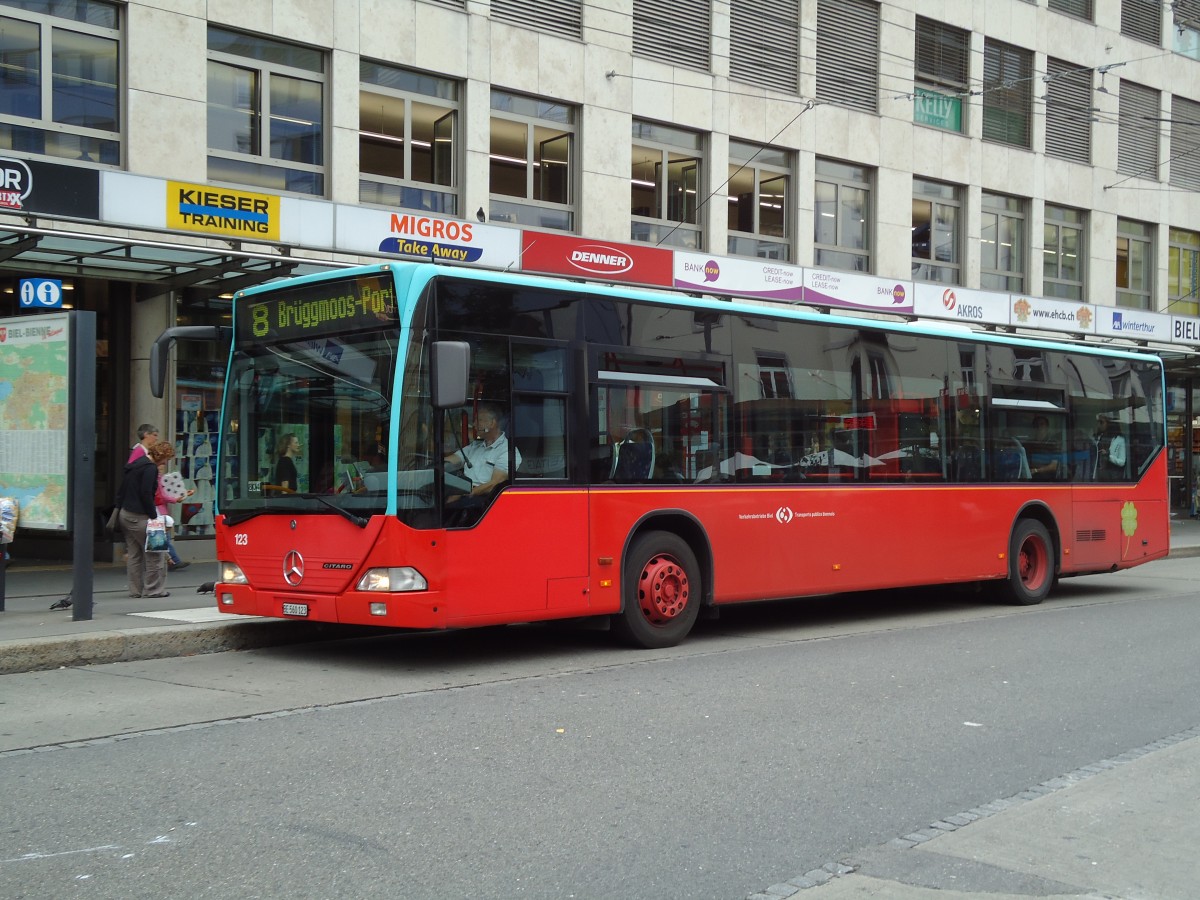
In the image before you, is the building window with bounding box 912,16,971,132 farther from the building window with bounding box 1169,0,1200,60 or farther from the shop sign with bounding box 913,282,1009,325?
the building window with bounding box 1169,0,1200,60

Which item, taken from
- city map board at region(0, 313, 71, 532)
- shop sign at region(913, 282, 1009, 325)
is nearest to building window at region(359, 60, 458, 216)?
city map board at region(0, 313, 71, 532)

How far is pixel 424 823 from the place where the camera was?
213 inches

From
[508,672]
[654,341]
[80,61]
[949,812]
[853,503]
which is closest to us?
[949,812]

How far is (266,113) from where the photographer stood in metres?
17.2

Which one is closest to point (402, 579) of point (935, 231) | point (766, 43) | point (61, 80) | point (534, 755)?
point (534, 755)

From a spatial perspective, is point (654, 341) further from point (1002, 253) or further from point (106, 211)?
point (1002, 253)

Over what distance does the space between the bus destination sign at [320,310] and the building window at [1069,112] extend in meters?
23.7

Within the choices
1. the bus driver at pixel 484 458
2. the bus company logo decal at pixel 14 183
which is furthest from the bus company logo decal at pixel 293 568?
the bus company logo decal at pixel 14 183

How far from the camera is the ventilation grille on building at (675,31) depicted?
2138 cm

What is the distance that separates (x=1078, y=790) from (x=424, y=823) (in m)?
3.21

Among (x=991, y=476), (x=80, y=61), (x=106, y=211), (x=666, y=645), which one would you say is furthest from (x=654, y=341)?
(x=80, y=61)

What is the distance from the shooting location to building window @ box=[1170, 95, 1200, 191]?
3206 cm

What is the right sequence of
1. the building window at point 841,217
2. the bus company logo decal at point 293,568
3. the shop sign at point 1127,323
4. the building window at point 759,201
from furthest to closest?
the shop sign at point 1127,323 < the building window at point 841,217 < the building window at point 759,201 < the bus company logo decal at point 293,568

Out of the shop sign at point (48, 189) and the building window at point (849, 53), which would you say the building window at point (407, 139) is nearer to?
the shop sign at point (48, 189)
